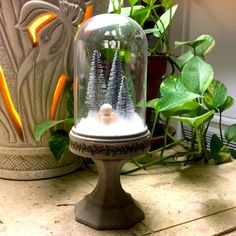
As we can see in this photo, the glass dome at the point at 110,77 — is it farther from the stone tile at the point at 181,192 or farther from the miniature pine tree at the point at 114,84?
the stone tile at the point at 181,192

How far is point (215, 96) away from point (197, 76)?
10 centimetres

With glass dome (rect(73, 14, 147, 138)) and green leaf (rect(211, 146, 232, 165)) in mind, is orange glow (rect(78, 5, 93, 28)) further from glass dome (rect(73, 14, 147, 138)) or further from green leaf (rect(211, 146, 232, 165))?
green leaf (rect(211, 146, 232, 165))

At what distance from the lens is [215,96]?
0.80m

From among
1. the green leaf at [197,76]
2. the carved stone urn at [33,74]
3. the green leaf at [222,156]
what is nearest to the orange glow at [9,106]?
the carved stone urn at [33,74]

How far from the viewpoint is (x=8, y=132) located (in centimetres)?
75

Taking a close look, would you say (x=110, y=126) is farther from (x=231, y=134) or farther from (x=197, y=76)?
(x=231, y=134)

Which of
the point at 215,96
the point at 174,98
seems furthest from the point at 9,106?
the point at 215,96

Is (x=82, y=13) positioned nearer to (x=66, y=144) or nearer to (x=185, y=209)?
(x=66, y=144)

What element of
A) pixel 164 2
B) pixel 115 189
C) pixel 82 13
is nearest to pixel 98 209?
pixel 115 189

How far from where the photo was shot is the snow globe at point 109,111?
53 centimetres

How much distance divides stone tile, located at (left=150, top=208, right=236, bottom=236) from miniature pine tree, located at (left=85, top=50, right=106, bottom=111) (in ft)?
0.75

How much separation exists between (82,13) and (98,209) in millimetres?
382

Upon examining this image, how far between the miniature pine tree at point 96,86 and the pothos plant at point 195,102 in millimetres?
113

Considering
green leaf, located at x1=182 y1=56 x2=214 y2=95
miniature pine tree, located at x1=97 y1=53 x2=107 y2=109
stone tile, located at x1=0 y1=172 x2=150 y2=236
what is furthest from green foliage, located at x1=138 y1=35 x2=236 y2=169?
stone tile, located at x1=0 y1=172 x2=150 y2=236
